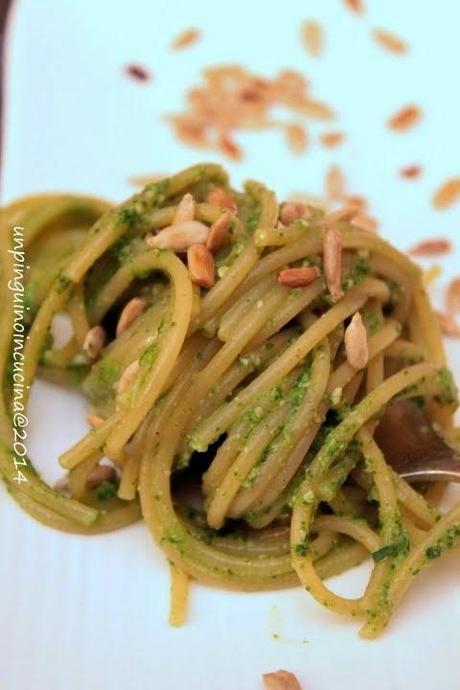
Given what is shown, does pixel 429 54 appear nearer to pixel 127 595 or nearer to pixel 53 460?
pixel 53 460

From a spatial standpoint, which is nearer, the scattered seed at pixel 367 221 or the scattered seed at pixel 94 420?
the scattered seed at pixel 94 420

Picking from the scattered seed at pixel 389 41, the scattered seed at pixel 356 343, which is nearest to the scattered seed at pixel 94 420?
the scattered seed at pixel 356 343

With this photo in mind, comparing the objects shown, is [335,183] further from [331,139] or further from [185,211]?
[185,211]

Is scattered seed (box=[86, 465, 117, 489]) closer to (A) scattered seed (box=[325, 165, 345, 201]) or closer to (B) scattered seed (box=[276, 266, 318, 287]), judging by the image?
(B) scattered seed (box=[276, 266, 318, 287])

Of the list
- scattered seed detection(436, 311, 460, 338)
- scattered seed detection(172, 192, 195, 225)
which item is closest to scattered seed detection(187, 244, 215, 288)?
scattered seed detection(172, 192, 195, 225)

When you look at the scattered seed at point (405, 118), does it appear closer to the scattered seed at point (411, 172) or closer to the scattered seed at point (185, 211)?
the scattered seed at point (411, 172)

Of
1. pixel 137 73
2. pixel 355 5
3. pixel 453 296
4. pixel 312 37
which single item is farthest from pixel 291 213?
pixel 355 5

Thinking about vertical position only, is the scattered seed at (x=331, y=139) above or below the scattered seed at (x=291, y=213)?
below
